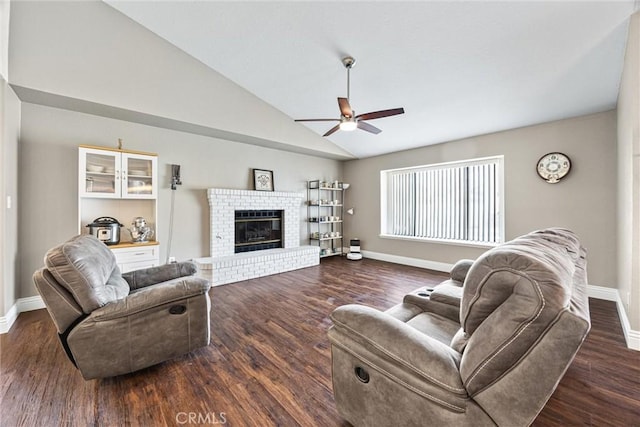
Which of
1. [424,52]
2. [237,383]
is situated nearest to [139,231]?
[237,383]

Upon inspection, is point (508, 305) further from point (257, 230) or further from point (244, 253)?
point (257, 230)

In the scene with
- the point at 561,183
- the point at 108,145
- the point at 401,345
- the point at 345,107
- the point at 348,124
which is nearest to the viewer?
the point at 401,345

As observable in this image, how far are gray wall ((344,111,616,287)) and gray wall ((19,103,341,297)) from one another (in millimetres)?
3762

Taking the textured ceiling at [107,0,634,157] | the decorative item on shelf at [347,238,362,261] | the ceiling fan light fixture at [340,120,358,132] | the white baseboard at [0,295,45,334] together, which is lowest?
the white baseboard at [0,295,45,334]

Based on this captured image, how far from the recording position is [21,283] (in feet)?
10.2

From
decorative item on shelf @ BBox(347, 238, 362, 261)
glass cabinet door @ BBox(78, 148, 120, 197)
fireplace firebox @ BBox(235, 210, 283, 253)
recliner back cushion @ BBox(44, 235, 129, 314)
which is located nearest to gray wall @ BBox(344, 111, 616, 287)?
decorative item on shelf @ BBox(347, 238, 362, 261)

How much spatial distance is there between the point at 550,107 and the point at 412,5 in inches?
102

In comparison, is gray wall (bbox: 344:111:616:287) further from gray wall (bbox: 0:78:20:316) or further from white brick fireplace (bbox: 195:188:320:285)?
gray wall (bbox: 0:78:20:316)

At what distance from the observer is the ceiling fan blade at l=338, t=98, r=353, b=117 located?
9.43 ft

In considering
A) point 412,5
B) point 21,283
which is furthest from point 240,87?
point 21,283

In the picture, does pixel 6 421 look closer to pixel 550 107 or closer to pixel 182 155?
pixel 182 155

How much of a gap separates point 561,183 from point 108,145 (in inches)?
261

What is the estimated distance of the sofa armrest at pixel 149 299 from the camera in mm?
1728

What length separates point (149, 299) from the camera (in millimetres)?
1850
